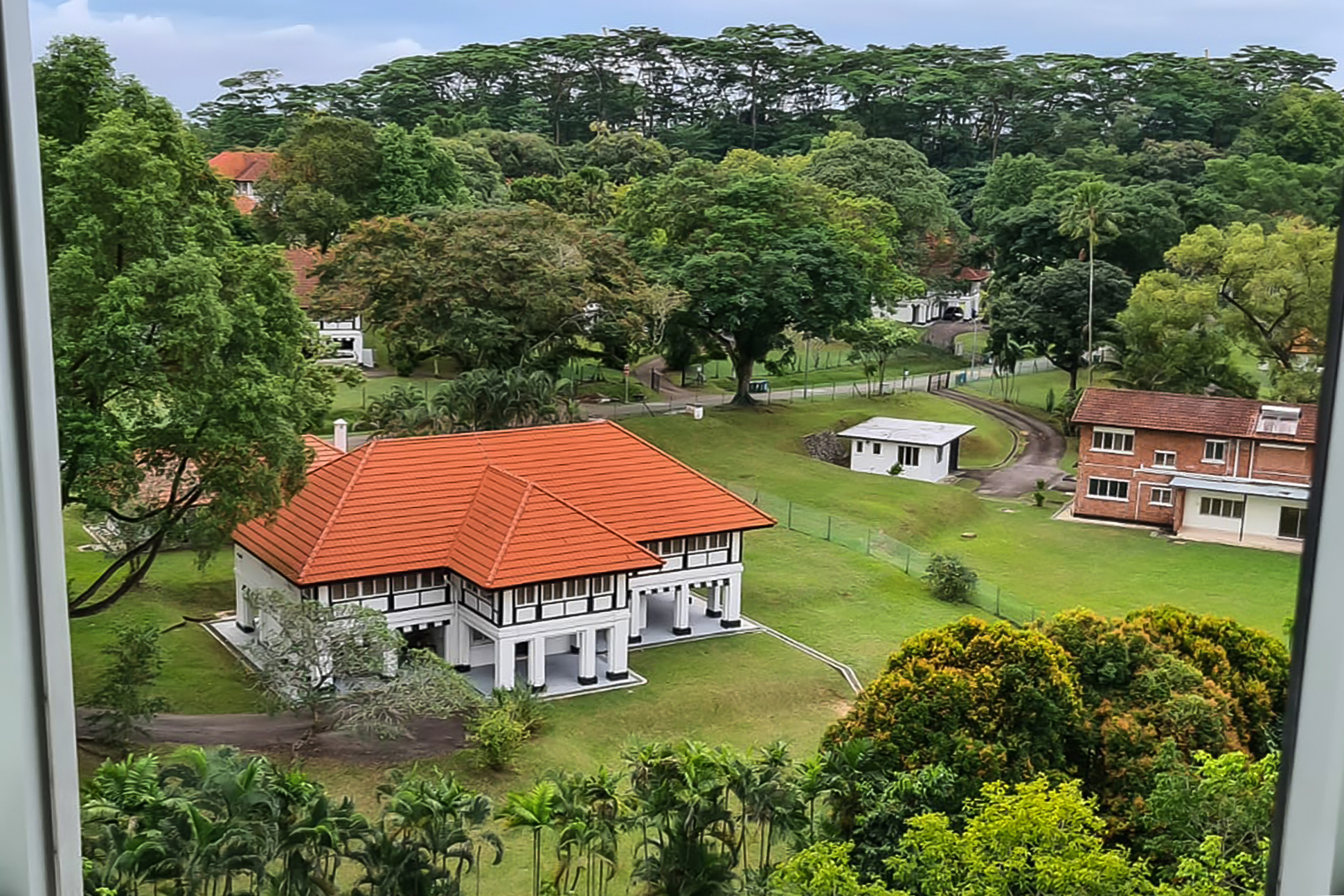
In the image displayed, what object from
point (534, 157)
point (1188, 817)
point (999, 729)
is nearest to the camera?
point (1188, 817)

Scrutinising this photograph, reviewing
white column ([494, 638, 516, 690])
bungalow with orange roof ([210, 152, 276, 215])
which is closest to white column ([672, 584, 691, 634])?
white column ([494, 638, 516, 690])

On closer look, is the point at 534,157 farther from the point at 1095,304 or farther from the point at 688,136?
the point at 1095,304

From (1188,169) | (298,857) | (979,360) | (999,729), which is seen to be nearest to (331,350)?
(298,857)

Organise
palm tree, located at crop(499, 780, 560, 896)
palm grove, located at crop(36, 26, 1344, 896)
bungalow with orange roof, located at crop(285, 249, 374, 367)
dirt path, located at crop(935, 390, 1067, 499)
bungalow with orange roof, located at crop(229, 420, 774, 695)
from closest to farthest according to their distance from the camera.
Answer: palm grove, located at crop(36, 26, 1344, 896) → palm tree, located at crop(499, 780, 560, 896) → bungalow with orange roof, located at crop(229, 420, 774, 695) → bungalow with orange roof, located at crop(285, 249, 374, 367) → dirt path, located at crop(935, 390, 1067, 499)

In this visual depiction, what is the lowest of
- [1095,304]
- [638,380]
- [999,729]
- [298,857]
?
[298,857]

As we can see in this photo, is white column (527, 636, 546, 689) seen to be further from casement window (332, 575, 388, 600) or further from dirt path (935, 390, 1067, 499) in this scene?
dirt path (935, 390, 1067, 499)

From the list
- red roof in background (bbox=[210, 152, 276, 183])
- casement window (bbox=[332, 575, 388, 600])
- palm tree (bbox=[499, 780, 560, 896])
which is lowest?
palm tree (bbox=[499, 780, 560, 896])

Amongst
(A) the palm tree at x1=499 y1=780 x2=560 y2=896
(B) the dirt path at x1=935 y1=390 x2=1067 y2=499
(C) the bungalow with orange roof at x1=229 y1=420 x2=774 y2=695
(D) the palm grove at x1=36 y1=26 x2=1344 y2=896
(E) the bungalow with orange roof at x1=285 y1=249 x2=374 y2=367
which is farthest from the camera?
(B) the dirt path at x1=935 y1=390 x2=1067 y2=499
